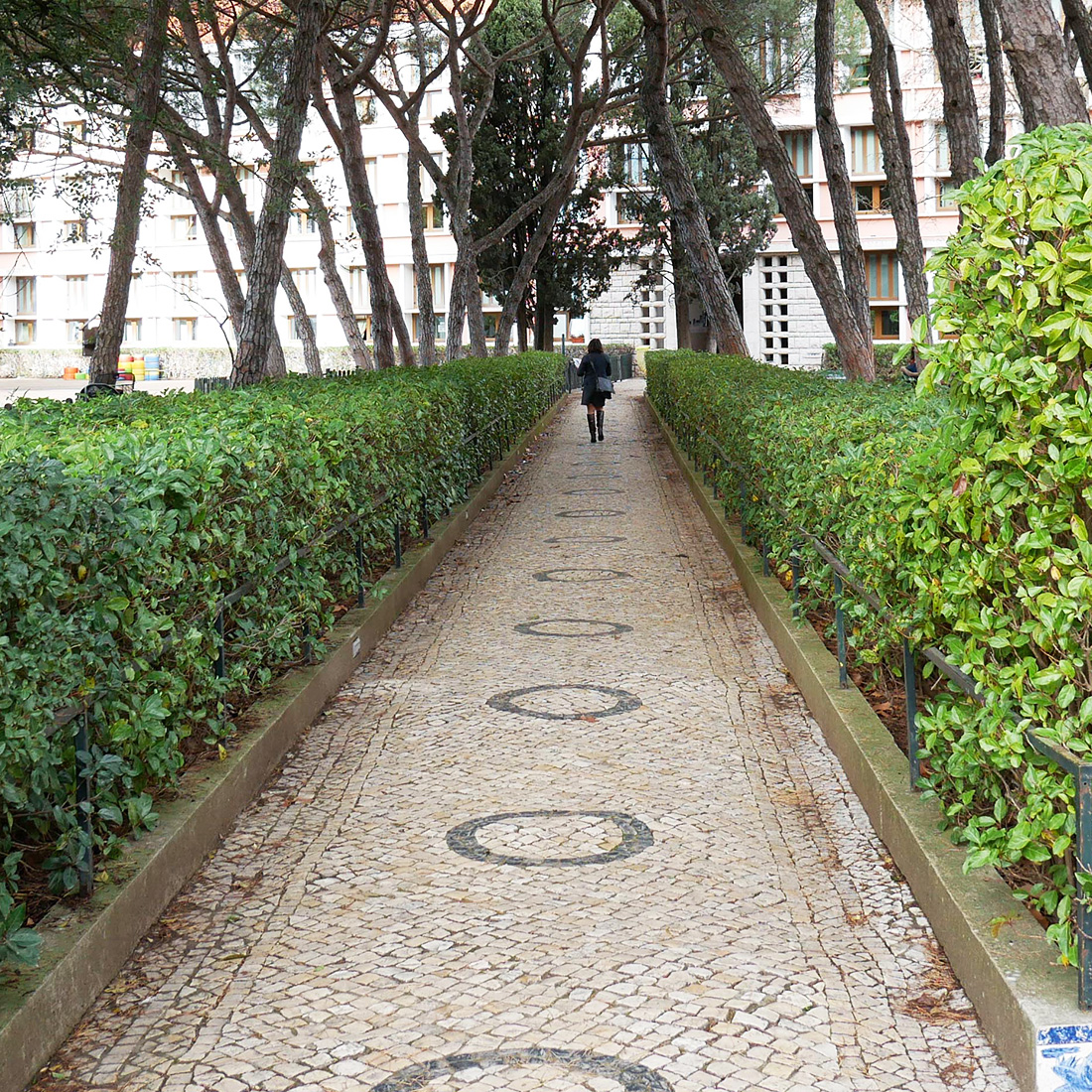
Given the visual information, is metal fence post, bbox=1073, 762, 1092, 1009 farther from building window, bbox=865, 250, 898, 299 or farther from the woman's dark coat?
building window, bbox=865, 250, 898, 299

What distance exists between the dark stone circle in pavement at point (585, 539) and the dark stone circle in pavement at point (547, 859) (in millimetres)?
7708

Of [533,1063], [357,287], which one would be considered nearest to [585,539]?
[533,1063]

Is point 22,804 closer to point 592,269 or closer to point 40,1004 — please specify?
point 40,1004

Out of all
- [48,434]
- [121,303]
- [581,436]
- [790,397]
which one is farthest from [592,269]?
[48,434]

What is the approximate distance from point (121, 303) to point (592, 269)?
24333 millimetres

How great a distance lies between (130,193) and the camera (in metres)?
14.7

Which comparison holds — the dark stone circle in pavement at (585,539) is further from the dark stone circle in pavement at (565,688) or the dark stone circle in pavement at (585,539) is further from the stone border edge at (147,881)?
the dark stone circle in pavement at (565,688)

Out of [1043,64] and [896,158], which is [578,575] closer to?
[1043,64]

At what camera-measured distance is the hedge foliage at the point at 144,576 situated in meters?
3.67

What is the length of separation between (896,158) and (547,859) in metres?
14.7

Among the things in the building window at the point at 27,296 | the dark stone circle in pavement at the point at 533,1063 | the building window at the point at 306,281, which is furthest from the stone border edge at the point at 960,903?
the building window at the point at 27,296

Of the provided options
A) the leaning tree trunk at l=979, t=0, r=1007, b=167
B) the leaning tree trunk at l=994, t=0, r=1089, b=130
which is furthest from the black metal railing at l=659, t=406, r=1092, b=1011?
the leaning tree trunk at l=979, t=0, r=1007, b=167

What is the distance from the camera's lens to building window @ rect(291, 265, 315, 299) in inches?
2309

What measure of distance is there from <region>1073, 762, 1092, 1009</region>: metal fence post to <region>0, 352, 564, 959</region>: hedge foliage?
8.09ft
